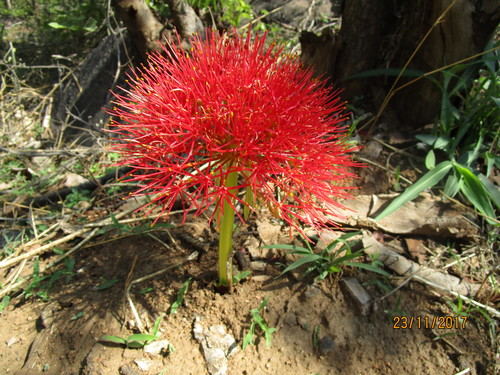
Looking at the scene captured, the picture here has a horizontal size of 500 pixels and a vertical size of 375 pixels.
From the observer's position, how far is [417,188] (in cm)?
180

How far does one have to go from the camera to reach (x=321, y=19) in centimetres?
390

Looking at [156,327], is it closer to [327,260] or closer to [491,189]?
[327,260]

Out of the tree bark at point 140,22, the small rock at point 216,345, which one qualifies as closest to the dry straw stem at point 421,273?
the small rock at point 216,345

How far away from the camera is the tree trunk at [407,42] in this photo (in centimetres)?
191

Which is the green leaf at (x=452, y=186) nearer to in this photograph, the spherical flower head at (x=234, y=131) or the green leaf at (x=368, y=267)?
the green leaf at (x=368, y=267)

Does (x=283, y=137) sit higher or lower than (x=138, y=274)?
higher

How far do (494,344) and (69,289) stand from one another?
6.31 feet

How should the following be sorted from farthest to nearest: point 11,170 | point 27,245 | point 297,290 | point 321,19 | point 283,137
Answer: point 321,19, point 11,170, point 27,245, point 297,290, point 283,137

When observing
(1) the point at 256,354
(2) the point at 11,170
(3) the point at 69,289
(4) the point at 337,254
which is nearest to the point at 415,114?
(4) the point at 337,254

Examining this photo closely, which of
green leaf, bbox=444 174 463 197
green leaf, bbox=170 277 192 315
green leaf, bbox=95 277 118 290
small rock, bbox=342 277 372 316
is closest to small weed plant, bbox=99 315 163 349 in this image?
green leaf, bbox=170 277 192 315

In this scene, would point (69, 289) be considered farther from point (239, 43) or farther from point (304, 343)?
point (239, 43)

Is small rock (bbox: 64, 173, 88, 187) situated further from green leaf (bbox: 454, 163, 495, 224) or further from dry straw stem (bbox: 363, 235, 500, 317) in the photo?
green leaf (bbox: 454, 163, 495, 224)
